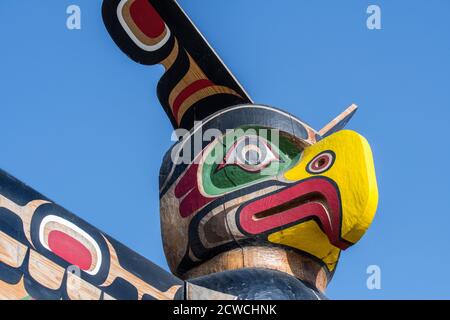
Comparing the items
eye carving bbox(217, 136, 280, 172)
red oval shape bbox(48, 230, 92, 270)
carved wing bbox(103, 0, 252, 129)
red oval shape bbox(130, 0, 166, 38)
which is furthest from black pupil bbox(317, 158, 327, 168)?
red oval shape bbox(48, 230, 92, 270)

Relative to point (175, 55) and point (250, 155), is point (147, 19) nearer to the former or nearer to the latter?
point (175, 55)

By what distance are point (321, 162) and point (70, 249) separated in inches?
105

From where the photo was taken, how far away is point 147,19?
923 centimetres

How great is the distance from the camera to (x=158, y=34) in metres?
9.19

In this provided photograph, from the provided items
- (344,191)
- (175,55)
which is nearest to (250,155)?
(344,191)

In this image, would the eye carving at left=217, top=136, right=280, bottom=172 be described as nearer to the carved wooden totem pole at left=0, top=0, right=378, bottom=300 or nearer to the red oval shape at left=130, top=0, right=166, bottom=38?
the carved wooden totem pole at left=0, top=0, right=378, bottom=300

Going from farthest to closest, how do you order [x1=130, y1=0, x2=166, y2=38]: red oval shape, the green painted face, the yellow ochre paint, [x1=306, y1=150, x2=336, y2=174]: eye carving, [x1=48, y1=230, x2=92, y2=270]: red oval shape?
[x1=130, y1=0, x2=166, y2=38]: red oval shape
the green painted face
[x1=306, y1=150, x2=336, y2=174]: eye carving
the yellow ochre paint
[x1=48, y1=230, x2=92, y2=270]: red oval shape

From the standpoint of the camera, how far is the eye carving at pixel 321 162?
771 centimetres

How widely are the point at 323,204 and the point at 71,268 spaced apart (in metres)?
2.51

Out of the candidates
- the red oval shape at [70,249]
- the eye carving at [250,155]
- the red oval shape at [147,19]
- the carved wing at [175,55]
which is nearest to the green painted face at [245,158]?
the eye carving at [250,155]

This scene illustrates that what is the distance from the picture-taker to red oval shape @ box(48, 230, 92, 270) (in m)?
5.83

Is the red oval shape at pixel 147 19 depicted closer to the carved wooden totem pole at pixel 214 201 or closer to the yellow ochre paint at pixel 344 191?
the carved wooden totem pole at pixel 214 201
